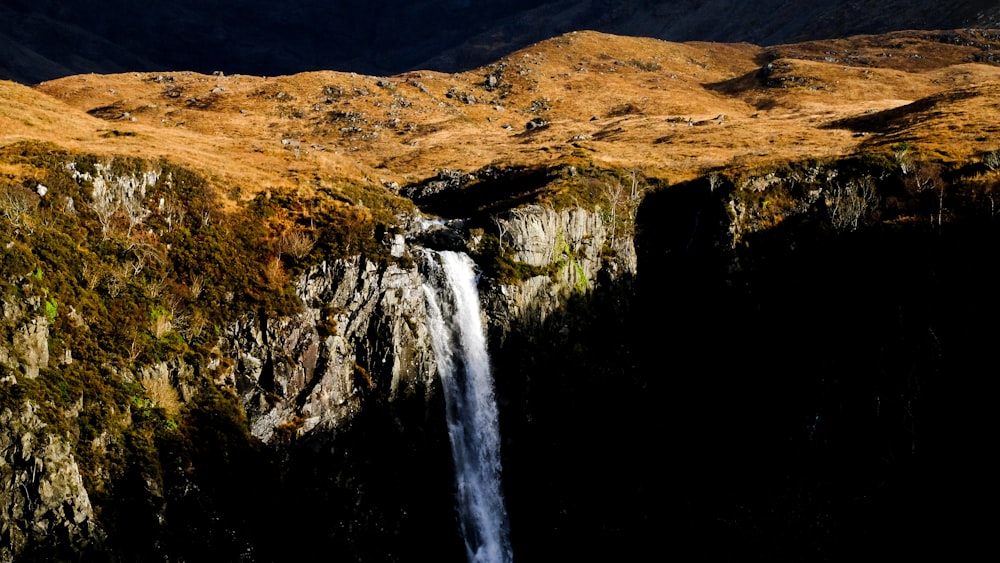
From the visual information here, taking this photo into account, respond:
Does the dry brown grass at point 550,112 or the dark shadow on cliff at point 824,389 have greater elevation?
the dry brown grass at point 550,112

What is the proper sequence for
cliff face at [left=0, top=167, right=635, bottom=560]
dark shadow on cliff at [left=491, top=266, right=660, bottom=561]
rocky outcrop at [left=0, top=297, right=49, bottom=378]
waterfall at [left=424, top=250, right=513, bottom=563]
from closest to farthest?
1. cliff face at [left=0, top=167, right=635, bottom=560]
2. rocky outcrop at [left=0, top=297, right=49, bottom=378]
3. waterfall at [left=424, top=250, right=513, bottom=563]
4. dark shadow on cliff at [left=491, top=266, right=660, bottom=561]

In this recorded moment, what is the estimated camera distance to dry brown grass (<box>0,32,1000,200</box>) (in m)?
47.4

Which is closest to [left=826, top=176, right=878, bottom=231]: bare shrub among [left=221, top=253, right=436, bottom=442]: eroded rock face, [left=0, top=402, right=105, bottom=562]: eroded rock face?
[left=221, top=253, right=436, bottom=442]: eroded rock face

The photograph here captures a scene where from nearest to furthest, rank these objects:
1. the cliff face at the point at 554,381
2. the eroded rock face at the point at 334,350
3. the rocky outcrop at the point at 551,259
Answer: the cliff face at the point at 554,381 < the eroded rock face at the point at 334,350 < the rocky outcrop at the point at 551,259

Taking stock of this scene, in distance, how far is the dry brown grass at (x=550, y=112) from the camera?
47406 millimetres

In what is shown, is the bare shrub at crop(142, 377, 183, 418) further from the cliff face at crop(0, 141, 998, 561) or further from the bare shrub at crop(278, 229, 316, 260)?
the bare shrub at crop(278, 229, 316, 260)

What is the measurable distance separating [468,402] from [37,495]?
766 inches

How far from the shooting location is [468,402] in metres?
32.2

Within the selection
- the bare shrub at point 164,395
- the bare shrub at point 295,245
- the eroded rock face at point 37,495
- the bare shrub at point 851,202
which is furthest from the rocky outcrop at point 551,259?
the eroded rock face at point 37,495

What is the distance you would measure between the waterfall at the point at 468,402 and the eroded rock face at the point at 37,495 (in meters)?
16.9

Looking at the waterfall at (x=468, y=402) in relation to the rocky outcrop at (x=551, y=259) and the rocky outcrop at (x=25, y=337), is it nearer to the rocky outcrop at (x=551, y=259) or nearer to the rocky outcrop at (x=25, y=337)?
the rocky outcrop at (x=551, y=259)

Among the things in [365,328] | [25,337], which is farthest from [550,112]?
[25,337]

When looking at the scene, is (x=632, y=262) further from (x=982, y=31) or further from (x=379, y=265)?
(x=982, y=31)

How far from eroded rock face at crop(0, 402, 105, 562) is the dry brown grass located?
2168 cm
